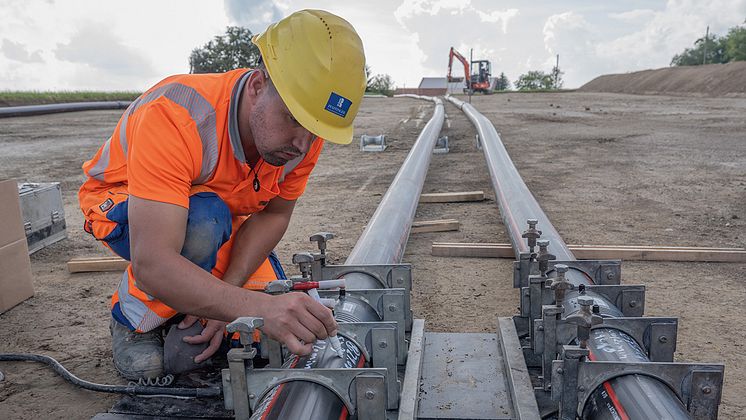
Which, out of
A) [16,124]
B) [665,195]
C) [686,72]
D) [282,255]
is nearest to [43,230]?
[282,255]

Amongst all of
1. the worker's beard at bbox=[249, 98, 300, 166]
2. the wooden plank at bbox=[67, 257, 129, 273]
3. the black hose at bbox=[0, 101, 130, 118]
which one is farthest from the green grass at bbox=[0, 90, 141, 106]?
the worker's beard at bbox=[249, 98, 300, 166]

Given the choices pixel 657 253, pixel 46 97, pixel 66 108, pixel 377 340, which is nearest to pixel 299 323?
pixel 377 340

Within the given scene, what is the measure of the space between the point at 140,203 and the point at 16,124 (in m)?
15.1

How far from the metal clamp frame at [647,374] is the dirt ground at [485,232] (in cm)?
74

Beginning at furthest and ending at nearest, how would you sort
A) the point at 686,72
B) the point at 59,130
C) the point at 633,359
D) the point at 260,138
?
the point at 686,72 → the point at 59,130 → the point at 260,138 → the point at 633,359

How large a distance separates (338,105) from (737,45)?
177 feet

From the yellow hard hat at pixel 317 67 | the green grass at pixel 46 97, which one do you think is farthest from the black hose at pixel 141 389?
the green grass at pixel 46 97

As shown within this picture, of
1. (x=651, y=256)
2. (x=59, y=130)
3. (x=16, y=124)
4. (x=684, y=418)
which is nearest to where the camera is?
(x=684, y=418)

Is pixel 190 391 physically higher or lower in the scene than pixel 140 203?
lower

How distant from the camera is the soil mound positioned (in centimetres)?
2572

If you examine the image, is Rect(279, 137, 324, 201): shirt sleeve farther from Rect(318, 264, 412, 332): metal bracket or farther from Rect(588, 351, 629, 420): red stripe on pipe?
Rect(588, 351, 629, 420): red stripe on pipe

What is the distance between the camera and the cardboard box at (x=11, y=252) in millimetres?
2954

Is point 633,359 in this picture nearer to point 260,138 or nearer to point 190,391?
point 260,138

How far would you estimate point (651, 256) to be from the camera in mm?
3436
